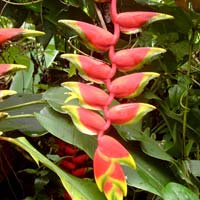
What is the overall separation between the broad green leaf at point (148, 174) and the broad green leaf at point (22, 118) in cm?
18

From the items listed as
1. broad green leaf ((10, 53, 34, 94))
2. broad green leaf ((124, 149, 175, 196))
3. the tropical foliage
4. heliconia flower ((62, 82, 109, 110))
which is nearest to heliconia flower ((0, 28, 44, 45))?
the tropical foliage

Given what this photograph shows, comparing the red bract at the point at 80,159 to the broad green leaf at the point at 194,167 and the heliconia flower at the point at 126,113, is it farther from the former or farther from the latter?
the heliconia flower at the point at 126,113

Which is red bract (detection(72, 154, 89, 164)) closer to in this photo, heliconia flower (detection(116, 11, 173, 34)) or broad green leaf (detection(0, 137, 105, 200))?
broad green leaf (detection(0, 137, 105, 200))

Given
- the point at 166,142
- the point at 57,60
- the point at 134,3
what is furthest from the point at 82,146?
the point at 57,60

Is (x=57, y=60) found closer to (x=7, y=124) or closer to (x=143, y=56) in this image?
(x=7, y=124)

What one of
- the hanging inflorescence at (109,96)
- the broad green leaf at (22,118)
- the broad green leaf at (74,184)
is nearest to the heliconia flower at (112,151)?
the hanging inflorescence at (109,96)

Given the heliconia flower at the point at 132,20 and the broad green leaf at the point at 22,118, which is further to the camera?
the broad green leaf at the point at 22,118

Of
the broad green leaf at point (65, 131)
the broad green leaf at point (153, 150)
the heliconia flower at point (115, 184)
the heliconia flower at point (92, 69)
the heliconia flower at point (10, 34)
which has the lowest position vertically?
the broad green leaf at point (153, 150)

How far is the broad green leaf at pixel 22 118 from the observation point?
86 cm

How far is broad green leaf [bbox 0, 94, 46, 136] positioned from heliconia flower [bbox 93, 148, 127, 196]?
26 centimetres

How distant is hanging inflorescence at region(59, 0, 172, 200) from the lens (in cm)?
59

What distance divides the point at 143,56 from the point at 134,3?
0.44 metres

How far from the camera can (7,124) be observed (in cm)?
88

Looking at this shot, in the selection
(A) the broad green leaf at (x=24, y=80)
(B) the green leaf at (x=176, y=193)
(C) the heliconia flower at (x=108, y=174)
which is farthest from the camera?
(A) the broad green leaf at (x=24, y=80)
